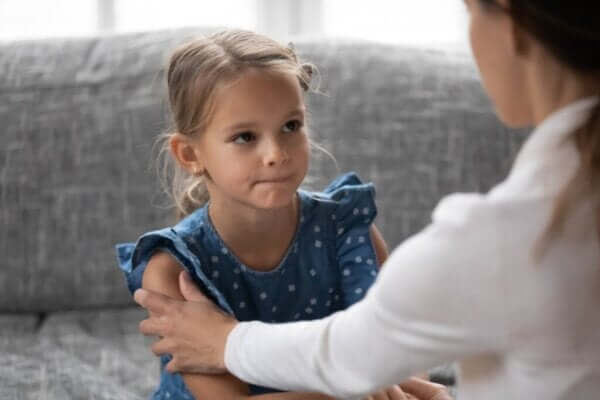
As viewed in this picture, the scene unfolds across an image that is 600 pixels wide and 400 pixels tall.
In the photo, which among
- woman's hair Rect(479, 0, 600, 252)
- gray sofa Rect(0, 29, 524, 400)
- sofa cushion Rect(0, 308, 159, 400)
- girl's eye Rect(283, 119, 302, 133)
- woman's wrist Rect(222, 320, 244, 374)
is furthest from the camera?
gray sofa Rect(0, 29, 524, 400)

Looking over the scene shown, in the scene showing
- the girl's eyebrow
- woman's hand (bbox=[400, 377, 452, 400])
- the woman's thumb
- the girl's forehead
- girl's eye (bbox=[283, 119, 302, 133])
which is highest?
the girl's forehead

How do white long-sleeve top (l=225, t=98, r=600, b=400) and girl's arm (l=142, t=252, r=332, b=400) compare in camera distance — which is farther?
girl's arm (l=142, t=252, r=332, b=400)

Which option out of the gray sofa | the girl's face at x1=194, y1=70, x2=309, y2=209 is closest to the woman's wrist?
the girl's face at x1=194, y1=70, x2=309, y2=209

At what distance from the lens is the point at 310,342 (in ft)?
3.78

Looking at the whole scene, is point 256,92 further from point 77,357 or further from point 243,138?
point 77,357

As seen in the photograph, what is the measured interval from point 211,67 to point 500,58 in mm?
595

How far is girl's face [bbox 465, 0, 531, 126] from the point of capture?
102 cm

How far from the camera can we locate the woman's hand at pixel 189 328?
1362 millimetres

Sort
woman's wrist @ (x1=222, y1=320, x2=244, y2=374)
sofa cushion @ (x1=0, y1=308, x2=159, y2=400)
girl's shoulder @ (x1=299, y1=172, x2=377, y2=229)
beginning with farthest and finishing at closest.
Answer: sofa cushion @ (x1=0, y1=308, x2=159, y2=400) → girl's shoulder @ (x1=299, y1=172, x2=377, y2=229) → woman's wrist @ (x1=222, y1=320, x2=244, y2=374)

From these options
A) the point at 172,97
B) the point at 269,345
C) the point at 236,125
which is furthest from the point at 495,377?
the point at 172,97

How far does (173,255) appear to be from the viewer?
1.52 metres

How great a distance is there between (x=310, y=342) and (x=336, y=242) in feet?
1.66

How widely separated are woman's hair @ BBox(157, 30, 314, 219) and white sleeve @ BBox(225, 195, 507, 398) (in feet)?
1.61

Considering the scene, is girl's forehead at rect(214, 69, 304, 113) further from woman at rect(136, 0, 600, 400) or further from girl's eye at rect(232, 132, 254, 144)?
woman at rect(136, 0, 600, 400)
